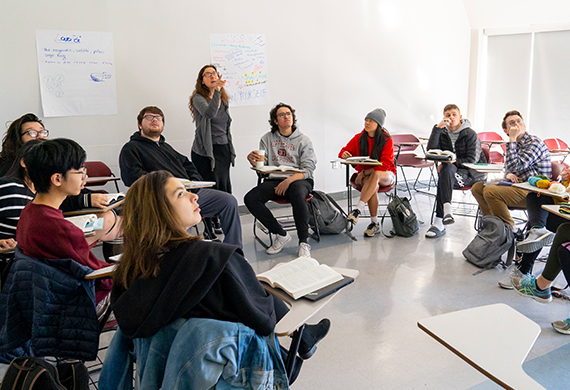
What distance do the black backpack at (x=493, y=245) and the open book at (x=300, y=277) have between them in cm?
215

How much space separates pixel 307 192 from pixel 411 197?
8.21 feet

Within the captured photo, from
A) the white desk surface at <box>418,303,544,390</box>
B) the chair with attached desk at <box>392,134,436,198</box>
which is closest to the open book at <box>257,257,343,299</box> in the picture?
the white desk surface at <box>418,303,544,390</box>

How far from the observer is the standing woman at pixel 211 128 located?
425 cm

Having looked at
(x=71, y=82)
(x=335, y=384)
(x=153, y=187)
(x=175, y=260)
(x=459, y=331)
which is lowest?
(x=335, y=384)

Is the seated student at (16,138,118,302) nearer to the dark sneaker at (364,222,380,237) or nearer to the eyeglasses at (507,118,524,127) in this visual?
the dark sneaker at (364,222,380,237)

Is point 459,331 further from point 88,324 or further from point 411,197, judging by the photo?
point 411,197

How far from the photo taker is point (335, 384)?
6.90 ft

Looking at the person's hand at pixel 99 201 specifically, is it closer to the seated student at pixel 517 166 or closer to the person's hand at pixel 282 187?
the person's hand at pixel 282 187

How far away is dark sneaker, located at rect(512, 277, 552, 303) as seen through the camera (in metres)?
2.74

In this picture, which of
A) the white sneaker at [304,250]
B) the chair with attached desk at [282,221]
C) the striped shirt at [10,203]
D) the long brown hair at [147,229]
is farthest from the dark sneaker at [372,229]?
the long brown hair at [147,229]

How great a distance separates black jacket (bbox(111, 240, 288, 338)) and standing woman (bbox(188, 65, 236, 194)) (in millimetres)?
3071

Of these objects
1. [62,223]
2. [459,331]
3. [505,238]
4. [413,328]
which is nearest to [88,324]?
[62,223]

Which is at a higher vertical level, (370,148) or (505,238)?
(370,148)

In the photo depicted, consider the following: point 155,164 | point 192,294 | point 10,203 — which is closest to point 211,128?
point 155,164
